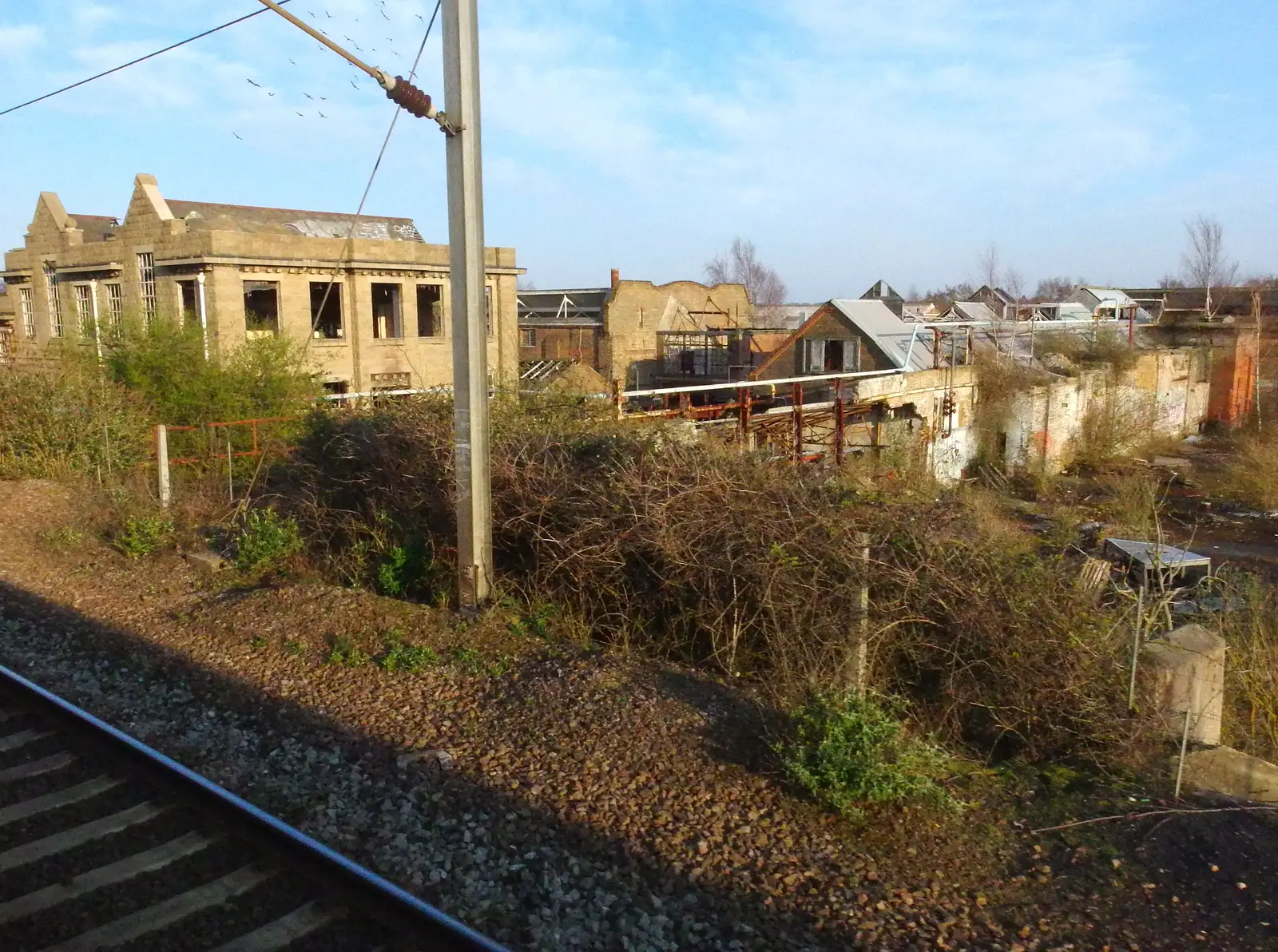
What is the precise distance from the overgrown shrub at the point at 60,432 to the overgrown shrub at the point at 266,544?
5438 mm

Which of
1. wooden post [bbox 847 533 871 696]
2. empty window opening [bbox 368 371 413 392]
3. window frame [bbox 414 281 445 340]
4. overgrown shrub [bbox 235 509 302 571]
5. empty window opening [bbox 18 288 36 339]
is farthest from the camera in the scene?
empty window opening [bbox 18 288 36 339]

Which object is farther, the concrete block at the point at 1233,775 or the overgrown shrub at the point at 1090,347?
the overgrown shrub at the point at 1090,347

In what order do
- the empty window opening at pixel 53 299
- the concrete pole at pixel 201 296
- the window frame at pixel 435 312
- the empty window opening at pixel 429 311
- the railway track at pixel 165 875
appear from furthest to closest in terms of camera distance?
the empty window opening at pixel 53 299 → the empty window opening at pixel 429 311 → the window frame at pixel 435 312 → the concrete pole at pixel 201 296 → the railway track at pixel 165 875

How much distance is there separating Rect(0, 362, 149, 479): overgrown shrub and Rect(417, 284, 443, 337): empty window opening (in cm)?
1676

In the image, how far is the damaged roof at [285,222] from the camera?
29.6m

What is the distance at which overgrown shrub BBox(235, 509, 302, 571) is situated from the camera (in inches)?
359

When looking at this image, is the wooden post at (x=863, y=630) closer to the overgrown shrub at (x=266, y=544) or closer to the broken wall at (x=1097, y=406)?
the overgrown shrub at (x=266, y=544)

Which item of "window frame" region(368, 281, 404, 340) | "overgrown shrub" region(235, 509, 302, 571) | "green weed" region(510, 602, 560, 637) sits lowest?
"green weed" region(510, 602, 560, 637)

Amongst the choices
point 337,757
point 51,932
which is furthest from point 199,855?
point 337,757

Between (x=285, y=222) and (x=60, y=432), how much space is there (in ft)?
69.4

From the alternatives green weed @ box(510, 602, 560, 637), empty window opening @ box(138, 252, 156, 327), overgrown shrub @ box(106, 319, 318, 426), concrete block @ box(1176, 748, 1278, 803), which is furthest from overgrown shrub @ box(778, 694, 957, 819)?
empty window opening @ box(138, 252, 156, 327)

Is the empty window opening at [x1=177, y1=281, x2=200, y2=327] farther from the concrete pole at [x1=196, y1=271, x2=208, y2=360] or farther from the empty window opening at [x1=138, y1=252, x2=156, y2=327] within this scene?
the empty window opening at [x1=138, y1=252, x2=156, y2=327]

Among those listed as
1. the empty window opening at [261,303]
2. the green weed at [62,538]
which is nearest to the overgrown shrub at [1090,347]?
the empty window opening at [261,303]

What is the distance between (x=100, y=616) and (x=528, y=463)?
3.79 metres
